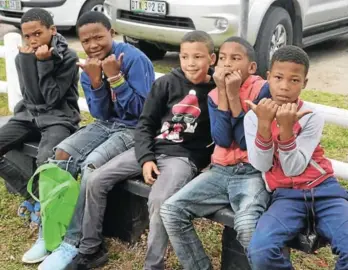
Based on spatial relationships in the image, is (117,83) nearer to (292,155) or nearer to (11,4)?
(292,155)

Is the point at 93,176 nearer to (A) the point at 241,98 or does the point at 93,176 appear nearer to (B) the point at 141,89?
(B) the point at 141,89

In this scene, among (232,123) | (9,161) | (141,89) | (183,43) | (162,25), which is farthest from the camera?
(162,25)

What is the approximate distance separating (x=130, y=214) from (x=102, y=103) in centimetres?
69

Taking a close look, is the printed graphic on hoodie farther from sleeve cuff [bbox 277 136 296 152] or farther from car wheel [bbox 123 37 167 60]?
car wheel [bbox 123 37 167 60]

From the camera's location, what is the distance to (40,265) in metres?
3.35

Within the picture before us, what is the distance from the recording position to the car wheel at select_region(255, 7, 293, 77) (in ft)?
21.3

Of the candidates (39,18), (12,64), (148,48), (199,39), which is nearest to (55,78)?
(39,18)

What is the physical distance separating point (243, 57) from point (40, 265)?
1589mm

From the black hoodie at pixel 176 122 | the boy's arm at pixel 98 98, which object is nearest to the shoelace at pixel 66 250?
the black hoodie at pixel 176 122

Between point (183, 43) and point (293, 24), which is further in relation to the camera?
point (293, 24)

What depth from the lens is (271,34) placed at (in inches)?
258

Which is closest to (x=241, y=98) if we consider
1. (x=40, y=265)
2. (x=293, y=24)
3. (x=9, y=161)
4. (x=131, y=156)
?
(x=131, y=156)

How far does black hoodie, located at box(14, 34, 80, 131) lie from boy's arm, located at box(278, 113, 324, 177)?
1.67 metres

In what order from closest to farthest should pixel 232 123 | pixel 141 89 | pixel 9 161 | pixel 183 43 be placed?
pixel 232 123, pixel 183 43, pixel 141 89, pixel 9 161
